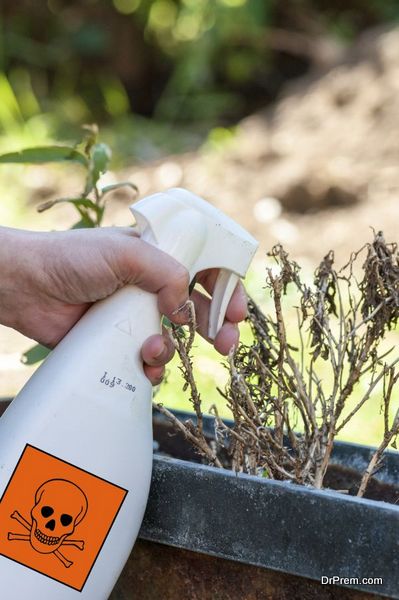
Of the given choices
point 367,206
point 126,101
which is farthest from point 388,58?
point 126,101

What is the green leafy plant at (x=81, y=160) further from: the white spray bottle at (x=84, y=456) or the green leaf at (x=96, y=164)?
the white spray bottle at (x=84, y=456)

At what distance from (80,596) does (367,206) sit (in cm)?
226

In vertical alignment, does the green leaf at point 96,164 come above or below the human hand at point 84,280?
above

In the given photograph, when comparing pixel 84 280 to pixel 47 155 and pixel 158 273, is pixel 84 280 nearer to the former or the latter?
pixel 158 273

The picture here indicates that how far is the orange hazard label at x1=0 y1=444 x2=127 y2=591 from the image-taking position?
0.93 meters

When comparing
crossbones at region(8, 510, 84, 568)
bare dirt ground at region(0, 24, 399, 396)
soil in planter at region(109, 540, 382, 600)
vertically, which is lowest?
crossbones at region(8, 510, 84, 568)

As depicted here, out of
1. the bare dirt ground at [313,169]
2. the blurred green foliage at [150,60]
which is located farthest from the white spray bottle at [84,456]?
the blurred green foliage at [150,60]

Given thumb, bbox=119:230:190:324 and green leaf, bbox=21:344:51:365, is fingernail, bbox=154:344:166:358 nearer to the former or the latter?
thumb, bbox=119:230:190:324

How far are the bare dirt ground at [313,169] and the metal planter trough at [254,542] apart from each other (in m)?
1.69

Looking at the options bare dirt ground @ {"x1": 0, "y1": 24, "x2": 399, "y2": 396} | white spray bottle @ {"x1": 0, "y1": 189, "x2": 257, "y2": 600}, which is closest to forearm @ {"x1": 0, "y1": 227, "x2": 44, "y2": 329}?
white spray bottle @ {"x1": 0, "y1": 189, "x2": 257, "y2": 600}

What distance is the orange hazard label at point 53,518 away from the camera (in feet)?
3.06

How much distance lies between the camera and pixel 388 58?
3539mm

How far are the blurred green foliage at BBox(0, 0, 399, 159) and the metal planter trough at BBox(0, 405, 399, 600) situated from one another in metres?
3.03

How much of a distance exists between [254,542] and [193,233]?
1.11 feet
